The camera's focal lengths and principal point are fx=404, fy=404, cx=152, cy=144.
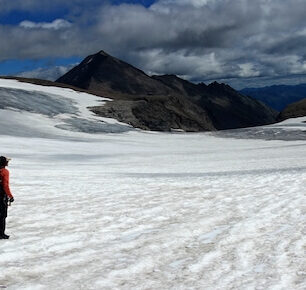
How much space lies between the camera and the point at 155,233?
11.4 meters

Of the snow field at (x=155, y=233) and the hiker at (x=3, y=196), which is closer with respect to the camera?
the snow field at (x=155, y=233)

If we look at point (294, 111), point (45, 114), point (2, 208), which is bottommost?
point (2, 208)

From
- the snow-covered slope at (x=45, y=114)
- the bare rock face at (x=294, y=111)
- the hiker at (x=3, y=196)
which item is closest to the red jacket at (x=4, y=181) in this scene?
the hiker at (x=3, y=196)

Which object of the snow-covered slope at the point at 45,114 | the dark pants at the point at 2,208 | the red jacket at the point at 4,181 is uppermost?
the snow-covered slope at the point at 45,114

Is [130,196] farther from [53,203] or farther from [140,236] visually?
[140,236]

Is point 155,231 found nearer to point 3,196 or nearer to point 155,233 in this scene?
point 155,233

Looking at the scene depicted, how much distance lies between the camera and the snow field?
7.97m

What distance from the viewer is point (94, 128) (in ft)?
225

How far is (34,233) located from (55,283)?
3842mm

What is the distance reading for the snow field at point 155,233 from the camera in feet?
26.2

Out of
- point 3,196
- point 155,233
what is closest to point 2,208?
point 3,196

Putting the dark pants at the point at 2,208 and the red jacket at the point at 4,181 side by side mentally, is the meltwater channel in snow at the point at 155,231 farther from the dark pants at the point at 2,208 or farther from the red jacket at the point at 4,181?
the red jacket at the point at 4,181

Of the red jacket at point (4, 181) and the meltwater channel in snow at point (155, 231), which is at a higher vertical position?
the red jacket at point (4, 181)

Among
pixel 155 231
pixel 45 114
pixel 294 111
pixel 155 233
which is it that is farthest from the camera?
pixel 294 111
